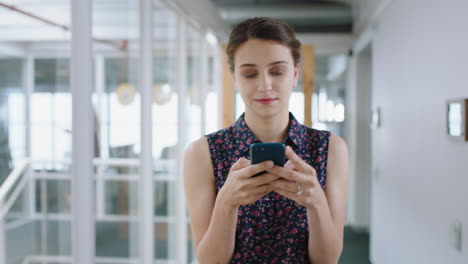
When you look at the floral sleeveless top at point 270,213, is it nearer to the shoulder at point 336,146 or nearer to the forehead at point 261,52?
the shoulder at point 336,146

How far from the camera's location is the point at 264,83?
1.20 m

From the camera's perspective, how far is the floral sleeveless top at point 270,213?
127 centimetres

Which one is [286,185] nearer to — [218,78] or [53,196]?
[53,196]

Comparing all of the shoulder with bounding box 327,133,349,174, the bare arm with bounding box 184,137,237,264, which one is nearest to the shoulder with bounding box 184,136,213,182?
the bare arm with bounding box 184,137,237,264

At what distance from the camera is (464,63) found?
210 centimetres

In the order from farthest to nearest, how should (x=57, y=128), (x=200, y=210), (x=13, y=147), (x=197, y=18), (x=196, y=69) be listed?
1. (x=196, y=69)
2. (x=197, y=18)
3. (x=57, y=128)
4. (x=13, y=147)
5. (x=200, y=210)

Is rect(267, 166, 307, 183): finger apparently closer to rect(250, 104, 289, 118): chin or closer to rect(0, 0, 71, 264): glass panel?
rect(250, 104, 289, 118): chin

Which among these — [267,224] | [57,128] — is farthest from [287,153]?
[57,128]

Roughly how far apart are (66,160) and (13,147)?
34 centimetres

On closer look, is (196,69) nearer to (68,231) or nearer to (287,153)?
(68,231)

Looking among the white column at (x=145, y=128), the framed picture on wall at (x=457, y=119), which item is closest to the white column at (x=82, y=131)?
the white column at (x=145, y=128)

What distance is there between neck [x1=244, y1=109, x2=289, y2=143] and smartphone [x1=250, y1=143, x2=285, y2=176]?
235mm

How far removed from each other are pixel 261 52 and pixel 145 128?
2.01 meters

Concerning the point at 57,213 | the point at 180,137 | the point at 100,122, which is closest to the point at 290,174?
the point at 57,213
